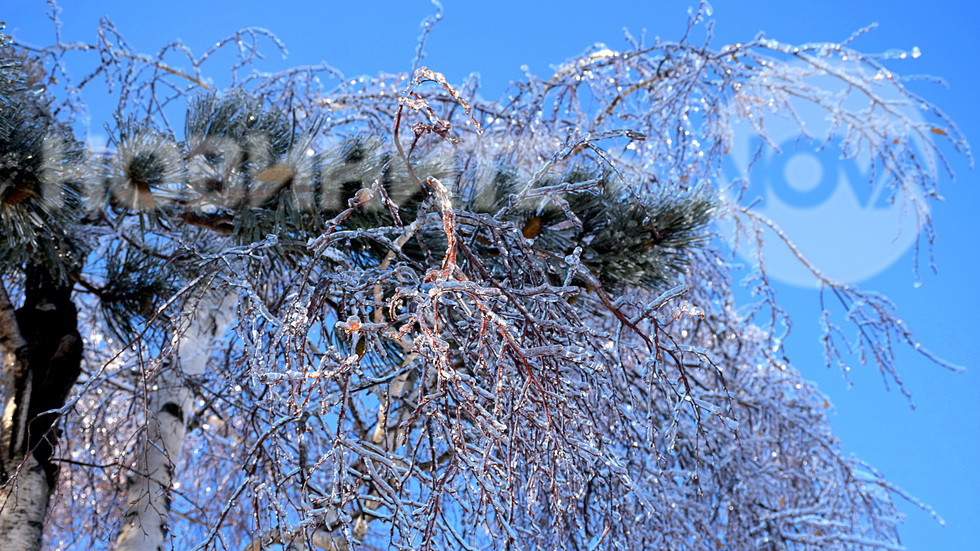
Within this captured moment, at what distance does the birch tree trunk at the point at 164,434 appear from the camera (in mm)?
2531

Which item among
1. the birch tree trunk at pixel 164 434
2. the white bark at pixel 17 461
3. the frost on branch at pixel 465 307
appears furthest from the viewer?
the birch tree trunk at pixel 164 434

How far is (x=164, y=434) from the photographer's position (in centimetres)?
301

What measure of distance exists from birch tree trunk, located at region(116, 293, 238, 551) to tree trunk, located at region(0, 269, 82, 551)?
0.27 m

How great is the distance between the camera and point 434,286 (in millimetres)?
1156

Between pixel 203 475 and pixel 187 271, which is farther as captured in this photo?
pixel 203 475

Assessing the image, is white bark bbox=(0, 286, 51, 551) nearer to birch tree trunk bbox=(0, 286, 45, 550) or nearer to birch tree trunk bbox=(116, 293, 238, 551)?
birch tree trunk bbox=(0, 286, 45, 550)

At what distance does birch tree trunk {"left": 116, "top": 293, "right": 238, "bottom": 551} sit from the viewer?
2531mm

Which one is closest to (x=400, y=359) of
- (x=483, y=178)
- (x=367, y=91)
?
(x=483, y=178)

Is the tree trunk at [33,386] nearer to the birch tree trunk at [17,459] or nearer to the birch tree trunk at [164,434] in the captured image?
the birch tree trunk at [17,459]

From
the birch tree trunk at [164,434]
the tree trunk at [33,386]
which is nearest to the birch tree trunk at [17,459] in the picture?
the tree trunk at [33,386]

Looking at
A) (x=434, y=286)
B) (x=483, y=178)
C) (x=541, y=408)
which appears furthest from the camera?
(x=483, y=178)

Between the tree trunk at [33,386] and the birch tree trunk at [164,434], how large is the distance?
0.89ft

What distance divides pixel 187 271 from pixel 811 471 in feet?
9.29

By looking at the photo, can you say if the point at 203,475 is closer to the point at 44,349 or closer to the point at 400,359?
the point at 44,349
